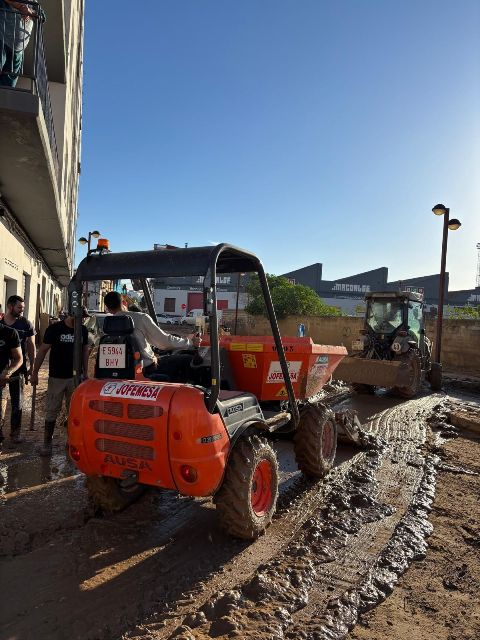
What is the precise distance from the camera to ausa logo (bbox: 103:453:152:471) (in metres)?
3.16

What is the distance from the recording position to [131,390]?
3.20m

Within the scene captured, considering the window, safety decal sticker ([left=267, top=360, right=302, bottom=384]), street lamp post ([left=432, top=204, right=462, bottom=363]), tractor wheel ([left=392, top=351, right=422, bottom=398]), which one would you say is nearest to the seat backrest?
safety decal sticker ([left=267, top=360, right=302, bottom=384])

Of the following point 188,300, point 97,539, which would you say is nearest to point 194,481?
point 97,539

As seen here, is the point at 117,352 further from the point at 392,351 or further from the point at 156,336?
the point at 392,351

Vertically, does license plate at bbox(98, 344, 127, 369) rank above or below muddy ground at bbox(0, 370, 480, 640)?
above

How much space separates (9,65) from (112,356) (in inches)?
189

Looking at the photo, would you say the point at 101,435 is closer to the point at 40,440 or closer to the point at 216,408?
the point at 216,408

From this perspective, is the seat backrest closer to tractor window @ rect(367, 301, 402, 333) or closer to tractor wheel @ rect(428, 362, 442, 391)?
tractor window @ rect(367, 301, 402, 333)

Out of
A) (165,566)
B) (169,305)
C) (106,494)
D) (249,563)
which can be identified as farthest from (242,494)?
(169,305)

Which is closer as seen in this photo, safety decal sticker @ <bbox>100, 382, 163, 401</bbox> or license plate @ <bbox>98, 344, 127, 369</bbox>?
safety decal sticker @ <bbox>100, 382, 163, 401</bbox>

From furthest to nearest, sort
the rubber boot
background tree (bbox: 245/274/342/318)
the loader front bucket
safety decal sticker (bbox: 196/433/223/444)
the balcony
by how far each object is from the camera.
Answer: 1. background tree (bbox: 245/274/342/318)
2. the loader front bucket
3. the balcony
4. the rubber boot
5. safety decal sticker (bbox: 196/433/223/444)

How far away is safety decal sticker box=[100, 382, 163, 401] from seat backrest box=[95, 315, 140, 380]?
223 millimetres

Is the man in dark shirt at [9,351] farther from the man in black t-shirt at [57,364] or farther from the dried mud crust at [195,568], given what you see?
the dried mud crust at [195,568]

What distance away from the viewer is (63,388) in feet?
18.0
